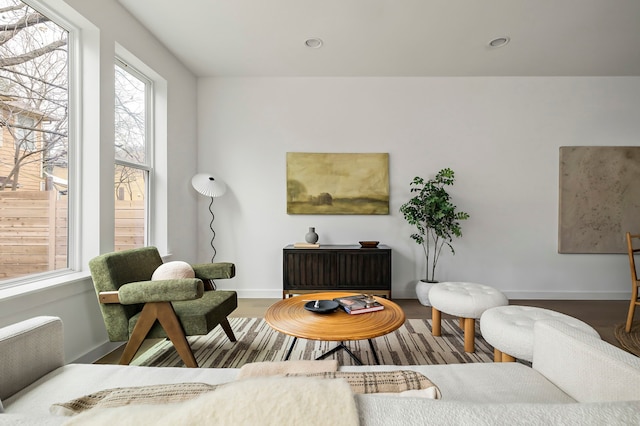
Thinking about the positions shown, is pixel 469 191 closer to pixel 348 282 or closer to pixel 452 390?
pixel 348 282

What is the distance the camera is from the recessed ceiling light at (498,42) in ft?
9.81

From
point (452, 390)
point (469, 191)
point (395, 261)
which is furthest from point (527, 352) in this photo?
point (469, 191)

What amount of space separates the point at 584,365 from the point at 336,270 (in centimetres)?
263

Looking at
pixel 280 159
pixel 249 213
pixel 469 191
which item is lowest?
pixel 249 213

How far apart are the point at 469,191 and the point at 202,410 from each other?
4047 millimetres

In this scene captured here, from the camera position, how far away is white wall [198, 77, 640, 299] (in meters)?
3.80

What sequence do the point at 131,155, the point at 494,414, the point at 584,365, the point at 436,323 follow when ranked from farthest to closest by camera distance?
the point at 131,155
the point at 436,323
the point at 584,365
the point at 494,414

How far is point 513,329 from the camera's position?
5.57 feet

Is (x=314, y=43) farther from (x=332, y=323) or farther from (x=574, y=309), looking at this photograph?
(x=574, y=309)

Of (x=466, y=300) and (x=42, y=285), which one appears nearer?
(x=42, y=285)

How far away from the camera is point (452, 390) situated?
103 centimetres

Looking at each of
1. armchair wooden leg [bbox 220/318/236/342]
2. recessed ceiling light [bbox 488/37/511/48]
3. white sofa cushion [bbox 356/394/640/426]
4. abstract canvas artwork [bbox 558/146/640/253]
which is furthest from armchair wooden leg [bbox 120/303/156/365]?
abstract canvas artwork [bbox 558/146/640/253]

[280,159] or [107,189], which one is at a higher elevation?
[280,159]

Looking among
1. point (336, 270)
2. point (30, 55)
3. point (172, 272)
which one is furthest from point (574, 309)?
point (30, 55)
